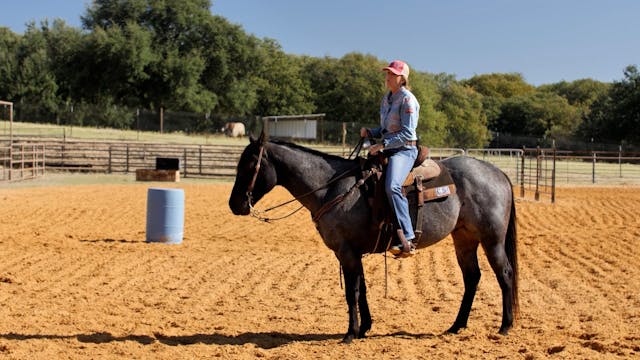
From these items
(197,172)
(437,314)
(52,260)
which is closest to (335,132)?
(197,172)

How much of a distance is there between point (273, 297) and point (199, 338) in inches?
70.6

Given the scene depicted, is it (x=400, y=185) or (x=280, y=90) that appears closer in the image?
(x=400, y=185)

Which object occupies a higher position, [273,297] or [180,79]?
[180,79]

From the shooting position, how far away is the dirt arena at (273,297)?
5438 millimetres

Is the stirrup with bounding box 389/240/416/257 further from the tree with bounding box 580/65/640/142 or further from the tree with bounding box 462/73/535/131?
the tree with bounding box 462/73/535/131

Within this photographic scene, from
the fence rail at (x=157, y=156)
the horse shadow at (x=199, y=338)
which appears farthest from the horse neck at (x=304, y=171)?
the fence rail at (x=157, y=156)

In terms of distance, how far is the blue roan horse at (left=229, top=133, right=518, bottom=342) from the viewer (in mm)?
5676

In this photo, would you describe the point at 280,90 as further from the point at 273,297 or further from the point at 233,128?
the point at 273,297

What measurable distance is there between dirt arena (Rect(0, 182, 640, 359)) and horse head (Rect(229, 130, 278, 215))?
122 centimetres

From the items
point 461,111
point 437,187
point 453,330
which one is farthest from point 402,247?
point 461,111

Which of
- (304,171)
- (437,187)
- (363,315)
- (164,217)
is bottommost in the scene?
(363,315)

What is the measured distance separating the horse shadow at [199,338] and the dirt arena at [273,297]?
0.02 meters

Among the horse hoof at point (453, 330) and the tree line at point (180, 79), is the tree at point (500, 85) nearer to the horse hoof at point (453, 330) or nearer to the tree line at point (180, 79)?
the tree line at point (180, 79)

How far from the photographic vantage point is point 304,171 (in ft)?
19.3
